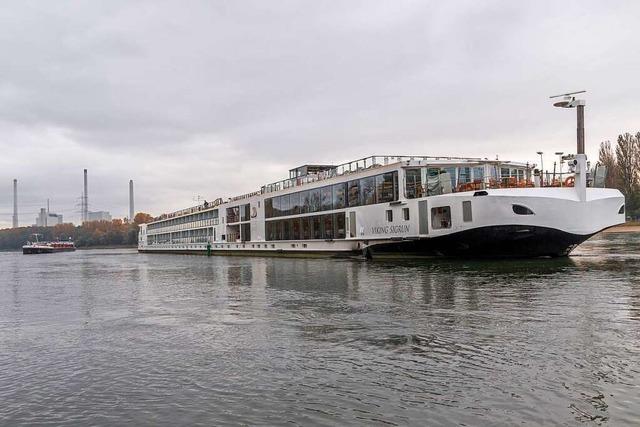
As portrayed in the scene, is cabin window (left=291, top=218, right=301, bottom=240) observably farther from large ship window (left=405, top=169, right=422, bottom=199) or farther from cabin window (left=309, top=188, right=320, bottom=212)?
large ship window (left=405, top=169, right=422, bottom=199)

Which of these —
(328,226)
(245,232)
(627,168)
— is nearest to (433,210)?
(328,226)

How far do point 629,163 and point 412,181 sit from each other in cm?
7553

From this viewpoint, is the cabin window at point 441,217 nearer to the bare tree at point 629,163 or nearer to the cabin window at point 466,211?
the cabin window at point 466,211

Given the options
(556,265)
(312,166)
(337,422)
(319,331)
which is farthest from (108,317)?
(312,166)

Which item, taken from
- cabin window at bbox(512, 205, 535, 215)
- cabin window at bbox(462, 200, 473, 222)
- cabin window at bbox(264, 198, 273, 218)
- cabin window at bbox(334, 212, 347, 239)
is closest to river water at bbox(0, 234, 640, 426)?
cabin window at bbox(512, 205, 535, 215)

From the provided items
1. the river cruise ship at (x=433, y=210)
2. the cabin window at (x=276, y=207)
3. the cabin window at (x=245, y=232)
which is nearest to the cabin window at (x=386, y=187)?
the river cruise ship at (x=433, y=210)

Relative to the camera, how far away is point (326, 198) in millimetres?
51438

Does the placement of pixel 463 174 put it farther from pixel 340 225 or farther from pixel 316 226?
pixel 316 226

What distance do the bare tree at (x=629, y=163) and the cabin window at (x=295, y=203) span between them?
226ft

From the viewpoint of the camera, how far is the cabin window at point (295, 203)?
56.4m

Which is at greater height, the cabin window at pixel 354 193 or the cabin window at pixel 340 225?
the cabin window at pixel 354 193

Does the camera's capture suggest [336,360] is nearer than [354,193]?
Yes

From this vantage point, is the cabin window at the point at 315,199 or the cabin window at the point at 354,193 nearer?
the cabin window at the point at 354,193

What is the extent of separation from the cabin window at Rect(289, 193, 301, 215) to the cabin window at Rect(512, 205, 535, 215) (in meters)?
27.7
